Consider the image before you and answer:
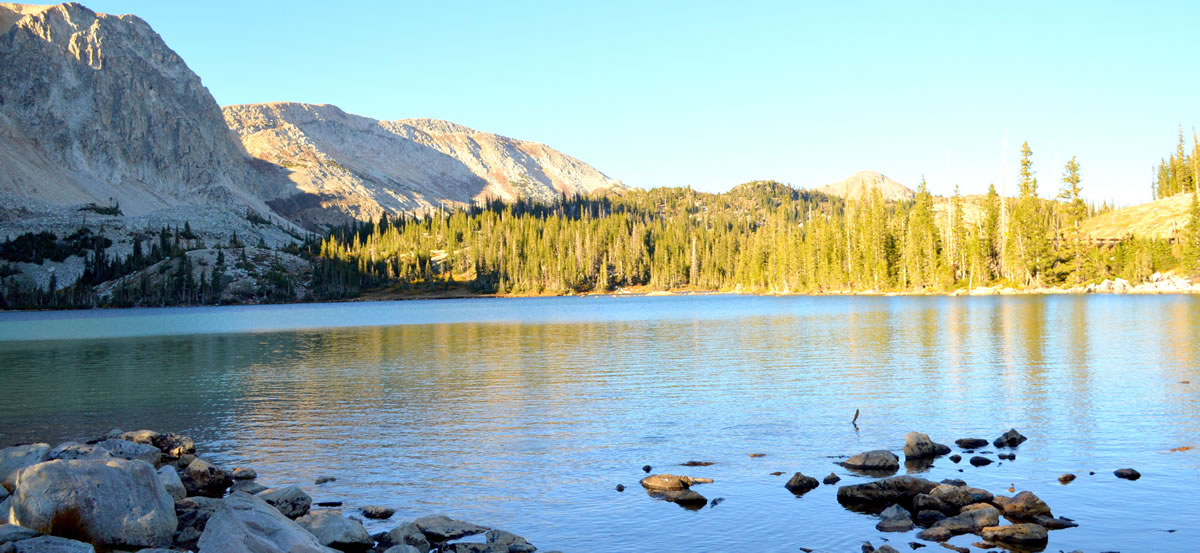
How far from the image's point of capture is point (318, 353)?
6831 centimetres

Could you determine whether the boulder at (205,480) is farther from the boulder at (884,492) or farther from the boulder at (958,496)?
the boulder at (958,496)

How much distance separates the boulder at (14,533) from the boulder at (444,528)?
7425 millimetres

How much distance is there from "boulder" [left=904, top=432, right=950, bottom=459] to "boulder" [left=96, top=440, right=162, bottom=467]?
76.1 ft

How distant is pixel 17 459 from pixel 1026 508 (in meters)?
25.9

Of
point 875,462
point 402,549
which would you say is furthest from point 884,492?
point 402,549

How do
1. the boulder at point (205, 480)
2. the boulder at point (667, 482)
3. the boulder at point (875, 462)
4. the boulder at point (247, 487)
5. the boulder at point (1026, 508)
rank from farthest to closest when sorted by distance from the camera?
the boulder at point (875, 462) → the boulder at point (205, 480) → the boulder at point (247, 487) → the boulder at point (667, 482) → the boulder at point (1026, 508)

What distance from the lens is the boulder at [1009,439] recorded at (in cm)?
2650

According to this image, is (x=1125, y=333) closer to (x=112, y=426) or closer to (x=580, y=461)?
(x=580, y=461)

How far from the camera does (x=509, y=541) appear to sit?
17.8m

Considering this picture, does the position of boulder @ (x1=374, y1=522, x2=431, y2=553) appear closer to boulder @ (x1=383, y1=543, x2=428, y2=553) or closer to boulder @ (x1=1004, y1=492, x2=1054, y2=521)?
boulder @ (x1=383, y1=543, x2=428, y2=553)

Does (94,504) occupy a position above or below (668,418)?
above

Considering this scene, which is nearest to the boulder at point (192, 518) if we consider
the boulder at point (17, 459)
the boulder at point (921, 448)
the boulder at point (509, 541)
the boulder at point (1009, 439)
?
the boulder at point (17, 459)

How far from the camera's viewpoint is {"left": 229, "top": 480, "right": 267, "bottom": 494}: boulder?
22.9m

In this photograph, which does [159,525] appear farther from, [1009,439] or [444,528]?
[1009,439]
